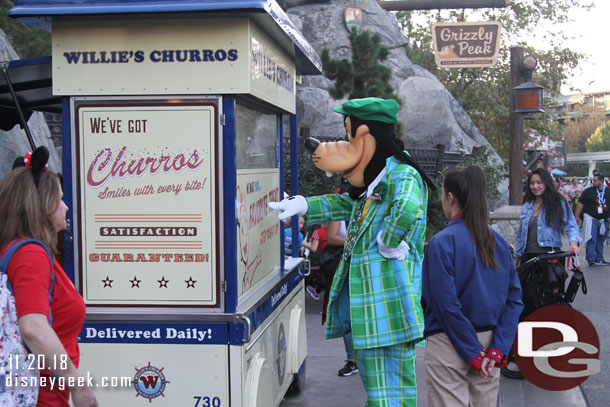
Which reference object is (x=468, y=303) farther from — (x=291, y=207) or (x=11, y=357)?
(x=11, y=357)

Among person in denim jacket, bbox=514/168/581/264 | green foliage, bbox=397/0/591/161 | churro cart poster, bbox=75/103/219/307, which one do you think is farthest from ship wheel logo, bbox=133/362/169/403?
green foliage, bbox=397/0/591/161

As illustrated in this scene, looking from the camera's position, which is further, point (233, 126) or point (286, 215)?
point (286, 215)

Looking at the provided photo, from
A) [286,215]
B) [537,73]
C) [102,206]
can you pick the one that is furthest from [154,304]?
[537,73]

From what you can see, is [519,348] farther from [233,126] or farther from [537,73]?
[537,73]

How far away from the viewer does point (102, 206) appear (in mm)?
3355

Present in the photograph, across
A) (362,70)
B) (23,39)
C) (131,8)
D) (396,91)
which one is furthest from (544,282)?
(396,91)

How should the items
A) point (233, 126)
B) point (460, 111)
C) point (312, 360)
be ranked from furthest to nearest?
point (460, 111) → point (312, 360) → point (233, 126)

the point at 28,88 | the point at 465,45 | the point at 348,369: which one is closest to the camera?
the point at 28,88

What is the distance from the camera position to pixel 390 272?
3.58 meters

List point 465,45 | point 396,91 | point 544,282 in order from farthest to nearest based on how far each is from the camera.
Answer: point 396,91
point 465,45
point 544,282

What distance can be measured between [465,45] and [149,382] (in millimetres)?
12877

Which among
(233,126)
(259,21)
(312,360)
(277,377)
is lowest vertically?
(312,360)

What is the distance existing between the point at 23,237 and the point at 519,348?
461cm

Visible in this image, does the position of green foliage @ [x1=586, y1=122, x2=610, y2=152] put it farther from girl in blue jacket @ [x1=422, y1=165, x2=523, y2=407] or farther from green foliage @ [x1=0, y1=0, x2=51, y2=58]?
girl in blue jacket @ [x1=422, y1=165, x2=523, y2=407]
